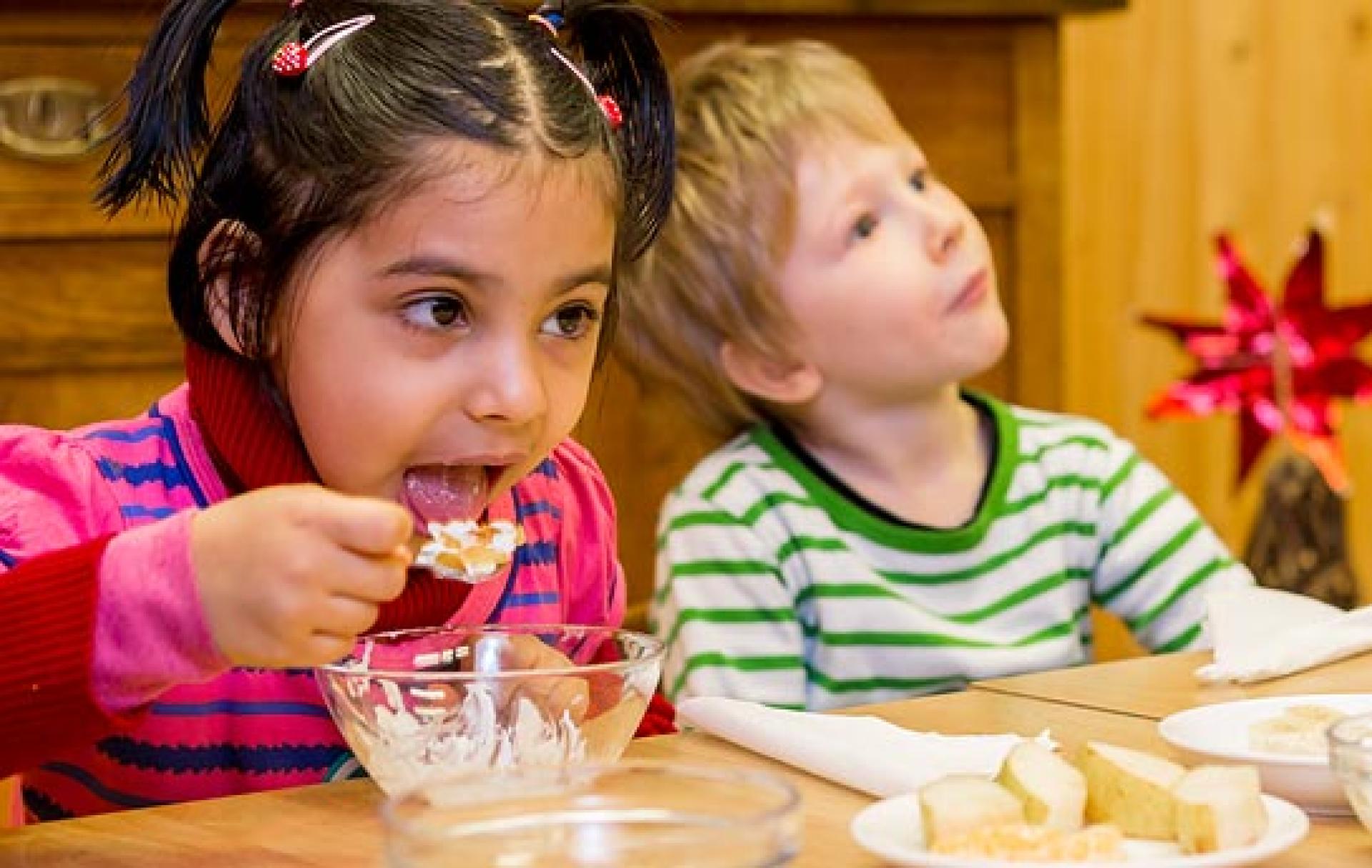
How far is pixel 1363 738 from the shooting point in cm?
85

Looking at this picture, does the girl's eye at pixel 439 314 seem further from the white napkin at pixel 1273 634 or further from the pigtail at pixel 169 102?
the white napkin at pixel 1273 634

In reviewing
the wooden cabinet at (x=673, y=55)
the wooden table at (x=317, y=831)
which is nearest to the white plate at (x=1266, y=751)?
the wooden table at (x=317, y=831)

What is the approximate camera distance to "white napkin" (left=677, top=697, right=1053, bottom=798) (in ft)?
3.14

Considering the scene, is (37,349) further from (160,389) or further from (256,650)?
(256,650)

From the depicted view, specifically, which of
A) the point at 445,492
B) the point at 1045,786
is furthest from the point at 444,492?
the point at 1045,786

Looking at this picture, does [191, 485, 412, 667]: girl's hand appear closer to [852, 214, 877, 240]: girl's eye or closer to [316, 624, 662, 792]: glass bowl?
[316, 624, 662, 792]: glass bowl

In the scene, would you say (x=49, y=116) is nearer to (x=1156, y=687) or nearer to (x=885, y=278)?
(x=885, y=278)

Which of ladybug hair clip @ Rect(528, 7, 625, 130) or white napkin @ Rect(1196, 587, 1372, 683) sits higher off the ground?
ladybug hair clip @ Rect(528, 7, 625, 130)

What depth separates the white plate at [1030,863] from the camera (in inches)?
30.0

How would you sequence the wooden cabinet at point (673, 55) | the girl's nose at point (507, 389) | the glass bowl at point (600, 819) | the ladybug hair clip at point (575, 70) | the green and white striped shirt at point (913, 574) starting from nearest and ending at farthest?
1. the glass bowl at point (600, 819)
2. the girl's nose at point (507, 389)
3. the ladybug hair clip at point (575, 70)
4. the green and white striped shirt at point (913, 574)
5. the wooden cabinet at point (673, 55)

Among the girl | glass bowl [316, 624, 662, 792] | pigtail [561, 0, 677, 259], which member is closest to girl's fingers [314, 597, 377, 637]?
glass bowl [316, 624, 662, 792]

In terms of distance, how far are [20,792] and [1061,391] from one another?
1.34m

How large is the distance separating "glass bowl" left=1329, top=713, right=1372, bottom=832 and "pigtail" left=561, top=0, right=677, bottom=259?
0.59 meters

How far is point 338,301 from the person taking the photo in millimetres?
1174
